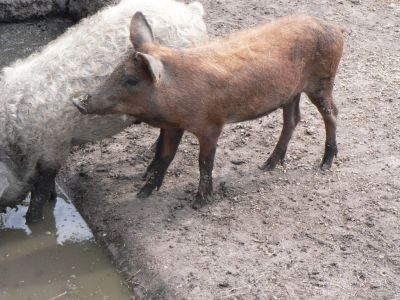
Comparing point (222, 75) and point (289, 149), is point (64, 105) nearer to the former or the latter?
point (222, 75)

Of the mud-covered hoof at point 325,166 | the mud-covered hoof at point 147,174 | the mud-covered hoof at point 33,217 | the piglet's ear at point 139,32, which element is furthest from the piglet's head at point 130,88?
the mud-covered hoof at point 325,166

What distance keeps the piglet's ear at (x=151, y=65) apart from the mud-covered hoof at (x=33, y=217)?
1.96 metres

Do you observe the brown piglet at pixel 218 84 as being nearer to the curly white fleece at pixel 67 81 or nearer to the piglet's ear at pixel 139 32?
the piglet's ear at pixel 139 32

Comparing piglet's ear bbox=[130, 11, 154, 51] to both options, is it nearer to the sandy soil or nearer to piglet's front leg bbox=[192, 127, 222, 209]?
piglet's front leg bbox=[192, 127, 222, 209]

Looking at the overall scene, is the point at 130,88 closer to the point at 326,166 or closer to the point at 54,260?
the point at 54,260

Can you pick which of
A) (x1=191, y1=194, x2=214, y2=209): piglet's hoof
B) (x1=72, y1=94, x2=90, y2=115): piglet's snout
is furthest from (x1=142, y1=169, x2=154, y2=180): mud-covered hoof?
(x1=72, y1=94, x2=90, y2=115): piglet's snout

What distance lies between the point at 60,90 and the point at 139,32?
936 mm

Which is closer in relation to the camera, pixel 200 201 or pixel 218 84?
pixel 218 84

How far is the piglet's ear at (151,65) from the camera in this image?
4.97 meters

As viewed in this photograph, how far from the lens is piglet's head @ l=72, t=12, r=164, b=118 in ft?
16.9

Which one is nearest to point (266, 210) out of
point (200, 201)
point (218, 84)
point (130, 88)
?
point (200, 201)

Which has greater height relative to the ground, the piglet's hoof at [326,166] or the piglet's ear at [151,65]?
the piglet's ear at [151,65]

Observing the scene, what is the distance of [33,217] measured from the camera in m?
6.36

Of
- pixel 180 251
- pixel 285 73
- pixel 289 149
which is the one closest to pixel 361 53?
pixel 289 149
